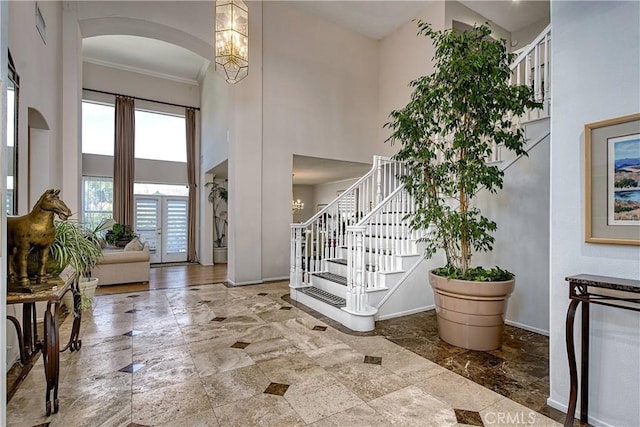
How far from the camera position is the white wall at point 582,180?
1634mm

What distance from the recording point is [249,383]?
86.2 inches

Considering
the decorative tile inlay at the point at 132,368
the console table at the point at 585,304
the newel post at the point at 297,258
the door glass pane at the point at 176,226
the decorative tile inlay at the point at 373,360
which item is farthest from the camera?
the door glass pane at the point at 176,226

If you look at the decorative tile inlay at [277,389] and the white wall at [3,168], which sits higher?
the white wall at [3,168]

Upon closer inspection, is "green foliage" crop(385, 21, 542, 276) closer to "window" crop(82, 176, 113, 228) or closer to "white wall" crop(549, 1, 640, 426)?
"white wall" crop(549, 1, 640, 426)

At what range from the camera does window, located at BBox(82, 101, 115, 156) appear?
806cm

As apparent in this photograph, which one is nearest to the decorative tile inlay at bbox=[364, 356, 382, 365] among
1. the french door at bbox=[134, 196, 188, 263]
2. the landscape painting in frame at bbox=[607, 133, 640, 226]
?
the landscape painting in frame at bbox=[607, 133, 640, 226]

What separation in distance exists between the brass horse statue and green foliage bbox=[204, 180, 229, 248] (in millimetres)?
7040

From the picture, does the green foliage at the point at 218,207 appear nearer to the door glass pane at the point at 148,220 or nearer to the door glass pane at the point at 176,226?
the door glass pane at the point at 176,226

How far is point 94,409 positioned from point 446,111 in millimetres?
3484

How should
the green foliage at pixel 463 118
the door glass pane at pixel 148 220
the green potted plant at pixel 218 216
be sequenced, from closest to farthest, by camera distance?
the green foliage at pixel 463 118, the door glass pane at pixel 148 220, the green potted plant at pixel 218 216

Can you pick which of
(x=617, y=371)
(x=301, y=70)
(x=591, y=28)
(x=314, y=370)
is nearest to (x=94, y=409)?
(x=314, y=370)

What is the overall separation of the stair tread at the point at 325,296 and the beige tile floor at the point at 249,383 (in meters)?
0.36

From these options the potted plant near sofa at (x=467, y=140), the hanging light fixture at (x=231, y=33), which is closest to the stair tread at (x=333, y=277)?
the potted plant near sofa at (x=467, y=140)

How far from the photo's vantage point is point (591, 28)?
1780 millimetres
